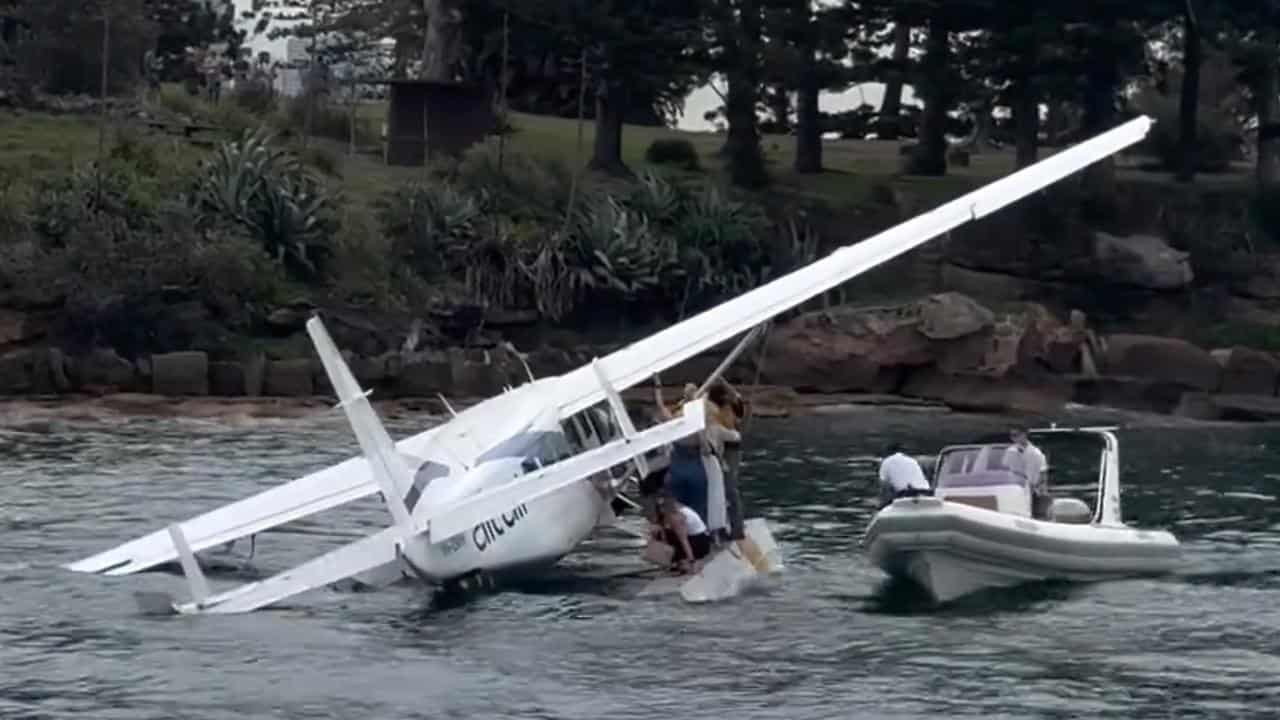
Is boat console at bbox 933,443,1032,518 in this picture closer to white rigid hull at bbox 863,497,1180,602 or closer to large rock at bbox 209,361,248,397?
white rigid hull at bbox 863,497,1180,602

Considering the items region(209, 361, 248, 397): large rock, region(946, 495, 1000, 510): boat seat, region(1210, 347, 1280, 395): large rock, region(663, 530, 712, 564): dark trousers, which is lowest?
region(209, 361, 248, 397): large rock

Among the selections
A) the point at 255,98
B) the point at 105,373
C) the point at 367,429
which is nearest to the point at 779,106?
the point at 255,98

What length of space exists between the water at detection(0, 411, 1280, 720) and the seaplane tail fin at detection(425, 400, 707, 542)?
111 cm

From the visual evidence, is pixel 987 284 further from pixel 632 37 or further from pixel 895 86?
pixel 895 86

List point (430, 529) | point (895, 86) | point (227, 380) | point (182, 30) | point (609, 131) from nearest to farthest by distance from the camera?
point (430, 529) → point (227, 380) → point (609, 131) → point (895, 86) → point (182, 30)

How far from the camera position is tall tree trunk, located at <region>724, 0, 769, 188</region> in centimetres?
7194

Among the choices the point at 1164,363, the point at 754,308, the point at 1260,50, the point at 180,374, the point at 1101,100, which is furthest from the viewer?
the point at 1101,100

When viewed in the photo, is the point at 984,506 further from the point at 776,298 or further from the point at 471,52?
the point at 471,52

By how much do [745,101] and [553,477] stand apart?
48.0m

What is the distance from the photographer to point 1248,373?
59688mm

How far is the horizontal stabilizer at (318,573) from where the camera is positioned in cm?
2656

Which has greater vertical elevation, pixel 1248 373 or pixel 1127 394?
pixel 1248 373

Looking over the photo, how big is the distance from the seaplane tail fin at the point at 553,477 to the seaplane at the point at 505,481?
15 millimetres

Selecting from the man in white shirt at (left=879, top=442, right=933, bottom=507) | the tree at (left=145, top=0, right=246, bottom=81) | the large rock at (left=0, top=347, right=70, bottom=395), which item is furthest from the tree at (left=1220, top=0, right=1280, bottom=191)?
the man in white shirt at (left=879, top=442, right=933, bottom=507)
